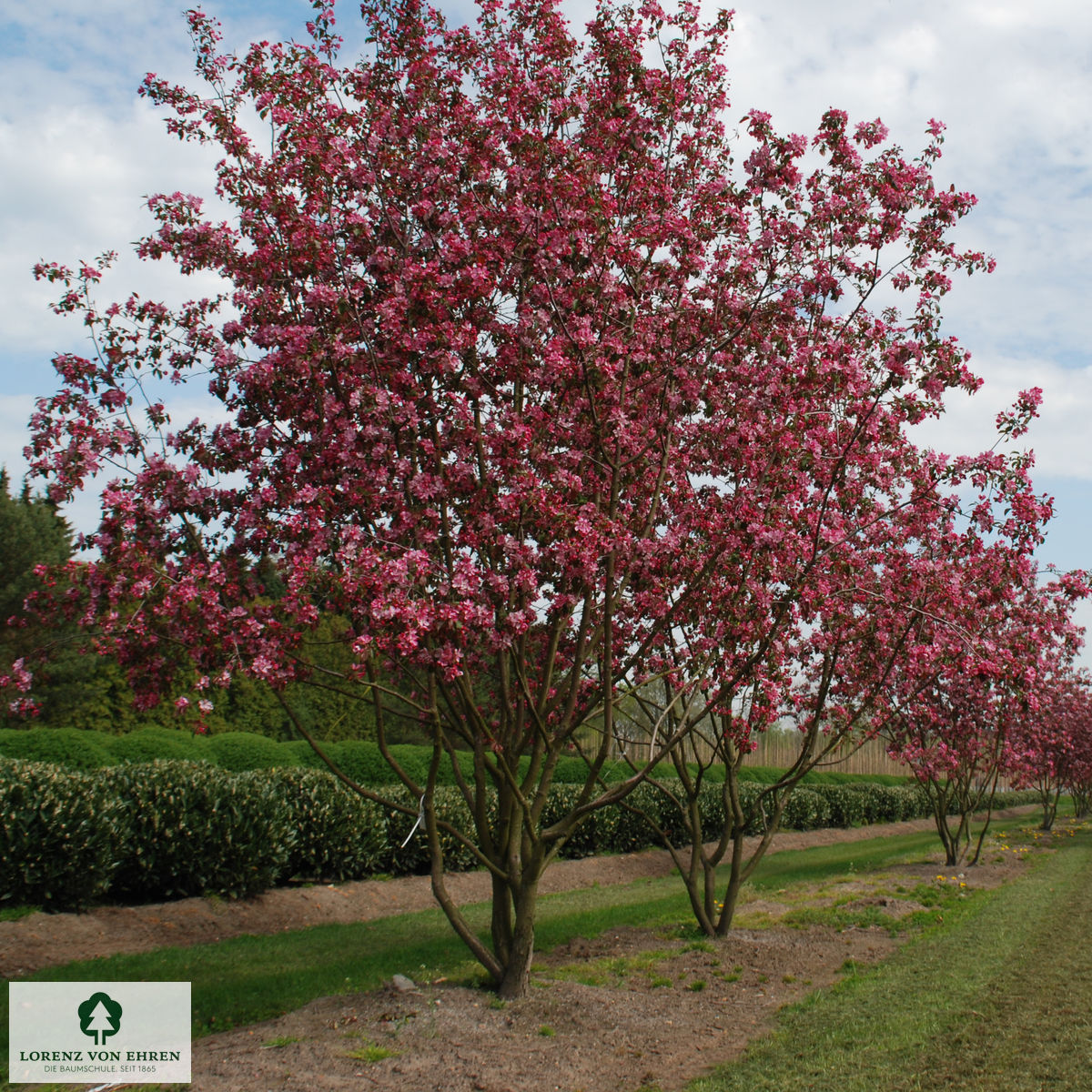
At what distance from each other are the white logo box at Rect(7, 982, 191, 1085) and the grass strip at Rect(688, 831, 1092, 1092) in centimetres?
280

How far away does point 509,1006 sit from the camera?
6027 millimetres

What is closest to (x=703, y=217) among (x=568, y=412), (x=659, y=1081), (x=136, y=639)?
(x=568, y=412)

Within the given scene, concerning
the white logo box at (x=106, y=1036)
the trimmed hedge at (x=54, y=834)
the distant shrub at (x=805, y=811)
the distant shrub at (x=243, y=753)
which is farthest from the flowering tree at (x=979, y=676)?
the distant shrub at (x=243, y=753)

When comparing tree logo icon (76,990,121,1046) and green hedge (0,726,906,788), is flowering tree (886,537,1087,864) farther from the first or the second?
tree logo icon (76,990,121,1046)

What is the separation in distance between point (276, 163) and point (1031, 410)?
5.53 meters

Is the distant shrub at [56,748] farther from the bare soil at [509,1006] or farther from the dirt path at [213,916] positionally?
the bare soil at [509,1006]

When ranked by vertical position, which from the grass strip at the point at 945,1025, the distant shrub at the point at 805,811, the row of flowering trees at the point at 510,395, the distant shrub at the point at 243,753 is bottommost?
the distant shrub at the point at 805,811

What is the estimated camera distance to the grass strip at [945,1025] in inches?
197

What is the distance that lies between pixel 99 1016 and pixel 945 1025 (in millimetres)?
5220

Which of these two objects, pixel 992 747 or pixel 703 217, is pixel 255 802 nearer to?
pixel 703 217

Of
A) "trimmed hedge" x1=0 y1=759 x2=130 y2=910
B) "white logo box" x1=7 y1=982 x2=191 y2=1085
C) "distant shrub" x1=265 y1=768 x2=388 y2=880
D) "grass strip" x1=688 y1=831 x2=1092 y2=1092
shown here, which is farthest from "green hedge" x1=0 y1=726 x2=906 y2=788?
"white logo box" x1=7 y1=982 x2=191 y2=1085

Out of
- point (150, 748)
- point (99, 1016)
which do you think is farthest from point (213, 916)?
point (99, 1016)

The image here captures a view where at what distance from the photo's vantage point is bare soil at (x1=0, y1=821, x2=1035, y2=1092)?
4855 mm

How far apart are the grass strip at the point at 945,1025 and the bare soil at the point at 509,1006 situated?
345 mm
